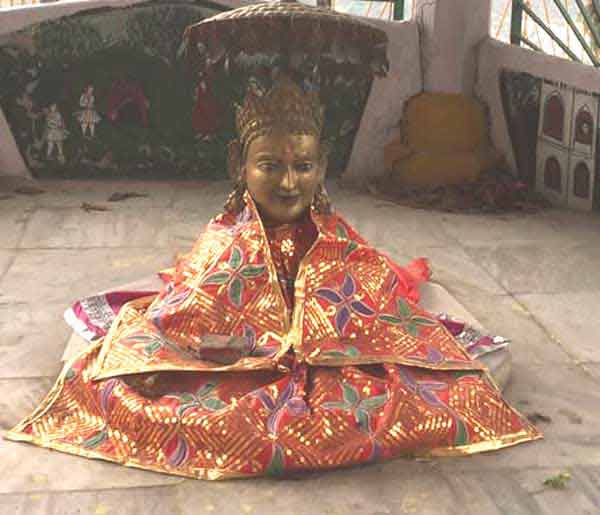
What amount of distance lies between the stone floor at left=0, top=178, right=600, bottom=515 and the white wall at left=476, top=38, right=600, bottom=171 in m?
0.80

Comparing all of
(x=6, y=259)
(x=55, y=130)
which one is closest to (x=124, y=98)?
(x=55, y=130)

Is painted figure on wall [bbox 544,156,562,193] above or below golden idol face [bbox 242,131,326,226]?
below

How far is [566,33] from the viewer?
7.12m

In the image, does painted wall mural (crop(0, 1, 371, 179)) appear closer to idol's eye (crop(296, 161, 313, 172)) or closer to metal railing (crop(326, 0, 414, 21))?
metal railing (crop(326, 0, 414, 21))

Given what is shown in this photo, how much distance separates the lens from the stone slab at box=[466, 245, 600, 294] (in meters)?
5.27

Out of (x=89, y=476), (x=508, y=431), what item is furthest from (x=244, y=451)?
(x=508, y=431)

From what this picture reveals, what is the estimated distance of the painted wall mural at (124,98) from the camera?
286 inches

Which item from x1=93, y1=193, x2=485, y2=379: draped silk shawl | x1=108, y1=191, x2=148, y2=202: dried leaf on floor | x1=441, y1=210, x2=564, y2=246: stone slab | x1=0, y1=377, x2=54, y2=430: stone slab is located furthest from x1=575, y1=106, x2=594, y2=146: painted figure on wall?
x1=0, y1=377, x2=54, y2=430: stone slab

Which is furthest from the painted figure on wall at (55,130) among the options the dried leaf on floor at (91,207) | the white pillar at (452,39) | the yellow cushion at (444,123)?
the white pillar at (452,39)

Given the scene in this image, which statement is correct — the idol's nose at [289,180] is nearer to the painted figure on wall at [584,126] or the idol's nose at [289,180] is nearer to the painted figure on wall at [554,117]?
the painted figure on wall at [584,126]

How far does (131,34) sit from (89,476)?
187 inches

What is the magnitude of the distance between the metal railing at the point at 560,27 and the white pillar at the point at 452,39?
25cm

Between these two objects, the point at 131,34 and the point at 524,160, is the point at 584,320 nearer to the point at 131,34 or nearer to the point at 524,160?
the point at 524,160

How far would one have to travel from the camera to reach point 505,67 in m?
7.15
